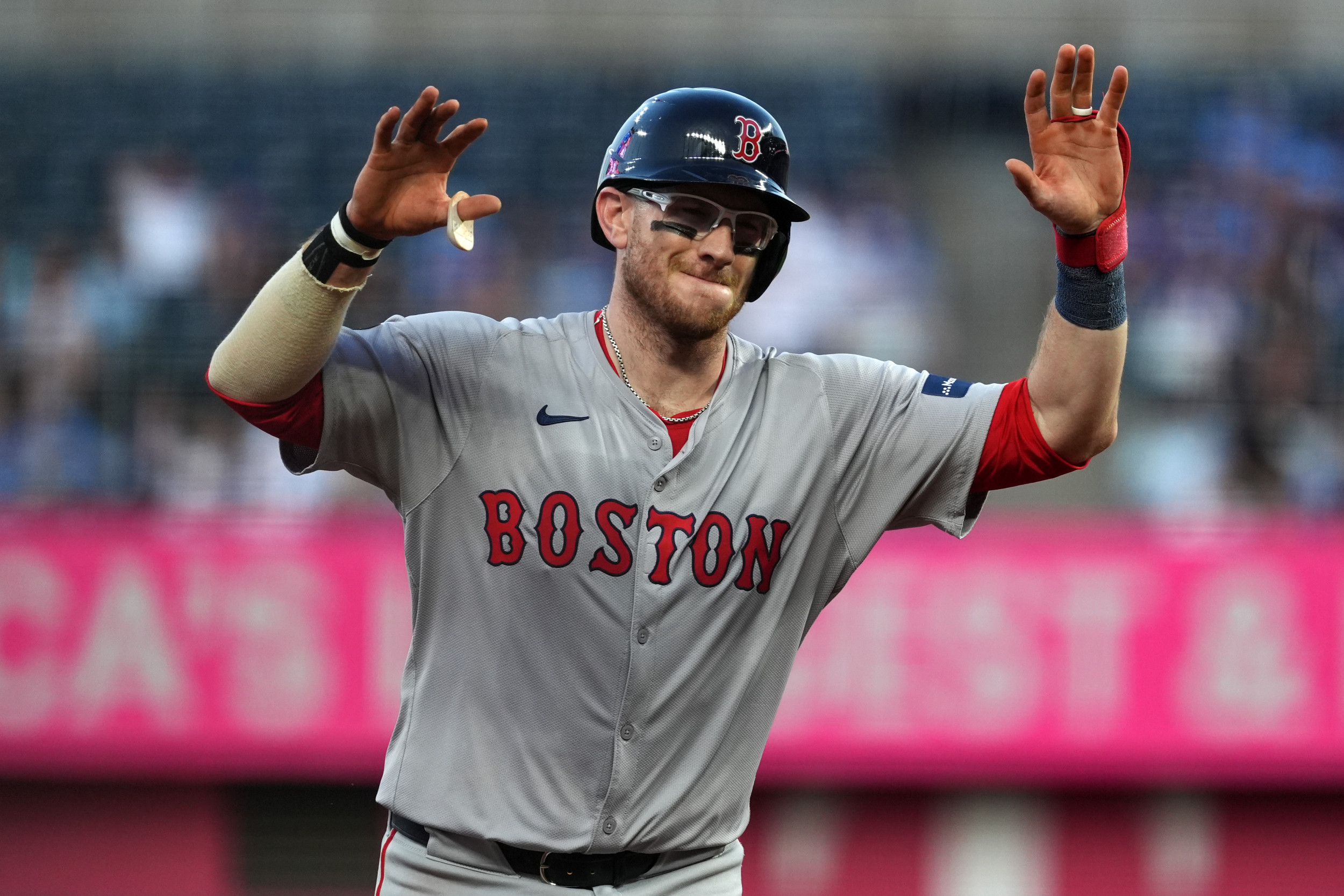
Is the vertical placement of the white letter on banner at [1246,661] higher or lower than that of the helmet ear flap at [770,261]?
lower

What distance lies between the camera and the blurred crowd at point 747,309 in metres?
7.88

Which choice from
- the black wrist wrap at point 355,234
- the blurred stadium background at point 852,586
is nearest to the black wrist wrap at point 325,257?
the black wrist wrap at point 355,234

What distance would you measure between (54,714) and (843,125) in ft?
22.5

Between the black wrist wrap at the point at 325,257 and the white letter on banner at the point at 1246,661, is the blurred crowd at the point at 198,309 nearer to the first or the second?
the white letter on banner at the point at 1246,661

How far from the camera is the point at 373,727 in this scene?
23.9 feet

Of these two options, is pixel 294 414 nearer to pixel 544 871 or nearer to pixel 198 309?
pixel 544 871

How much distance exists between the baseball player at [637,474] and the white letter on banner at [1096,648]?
4.46 m

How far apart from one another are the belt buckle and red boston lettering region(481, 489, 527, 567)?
537 millimetres

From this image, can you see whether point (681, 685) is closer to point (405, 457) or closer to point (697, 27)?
point (405, 457)

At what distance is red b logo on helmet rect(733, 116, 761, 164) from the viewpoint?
3044 millimetres

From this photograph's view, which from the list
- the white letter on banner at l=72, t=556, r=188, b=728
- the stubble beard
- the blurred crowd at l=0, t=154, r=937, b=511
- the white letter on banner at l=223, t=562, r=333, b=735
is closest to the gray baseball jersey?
the stubble beard

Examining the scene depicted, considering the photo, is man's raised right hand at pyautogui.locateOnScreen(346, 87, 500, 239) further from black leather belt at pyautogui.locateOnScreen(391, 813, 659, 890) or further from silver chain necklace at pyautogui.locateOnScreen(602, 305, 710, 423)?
black leather belt at pyautogui.locateOnScreen(391, 813, 659, 890)

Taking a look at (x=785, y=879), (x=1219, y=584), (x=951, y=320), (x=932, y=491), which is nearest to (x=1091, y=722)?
(x=1219, y=584)

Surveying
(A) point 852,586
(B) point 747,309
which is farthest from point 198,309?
(A) point 852,586
